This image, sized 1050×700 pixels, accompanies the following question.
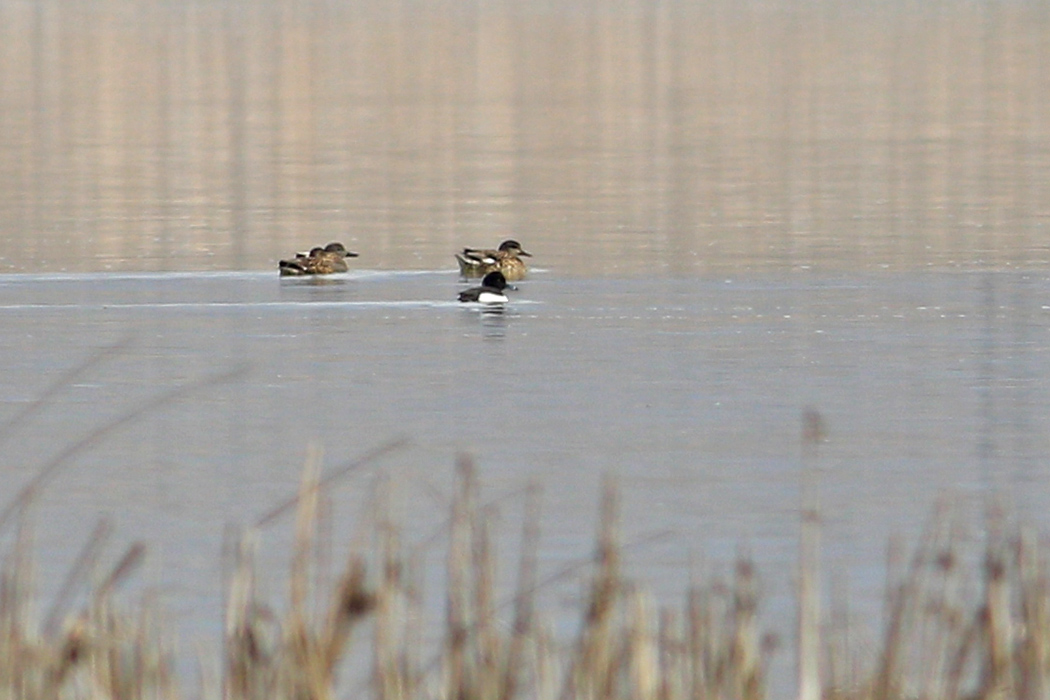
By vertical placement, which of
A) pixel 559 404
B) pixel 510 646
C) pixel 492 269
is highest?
pixel 492 269

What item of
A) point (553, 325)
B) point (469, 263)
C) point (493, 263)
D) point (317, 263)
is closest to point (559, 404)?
point (553, 325)

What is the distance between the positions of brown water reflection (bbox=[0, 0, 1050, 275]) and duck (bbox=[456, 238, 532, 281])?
2.99ft

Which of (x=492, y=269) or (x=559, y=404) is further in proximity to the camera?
(x=492, y=269)

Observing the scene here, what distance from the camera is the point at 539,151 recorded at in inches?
1383

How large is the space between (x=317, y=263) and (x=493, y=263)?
1.32 m

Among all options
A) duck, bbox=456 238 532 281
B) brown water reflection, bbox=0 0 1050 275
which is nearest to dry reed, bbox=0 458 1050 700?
duck, bbox=456 238 532 281

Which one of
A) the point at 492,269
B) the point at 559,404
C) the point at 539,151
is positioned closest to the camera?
the point at 559,404

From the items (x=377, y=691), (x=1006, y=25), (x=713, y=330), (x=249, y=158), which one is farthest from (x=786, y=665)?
(x=1006, y=25)

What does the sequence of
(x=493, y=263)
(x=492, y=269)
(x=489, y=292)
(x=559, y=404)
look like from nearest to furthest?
(x=559, y=404)
(x=489, y=292)
(x=492, y=269)
(x=493, y=263)

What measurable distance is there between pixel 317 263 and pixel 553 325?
10.1ft

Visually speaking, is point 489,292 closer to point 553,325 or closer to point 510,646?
point 553,325

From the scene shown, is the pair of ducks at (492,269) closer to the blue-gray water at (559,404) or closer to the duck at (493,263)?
the duck at (493,263)

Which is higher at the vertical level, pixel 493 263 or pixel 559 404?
pixel 493 263

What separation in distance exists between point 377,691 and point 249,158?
95.9 feet
